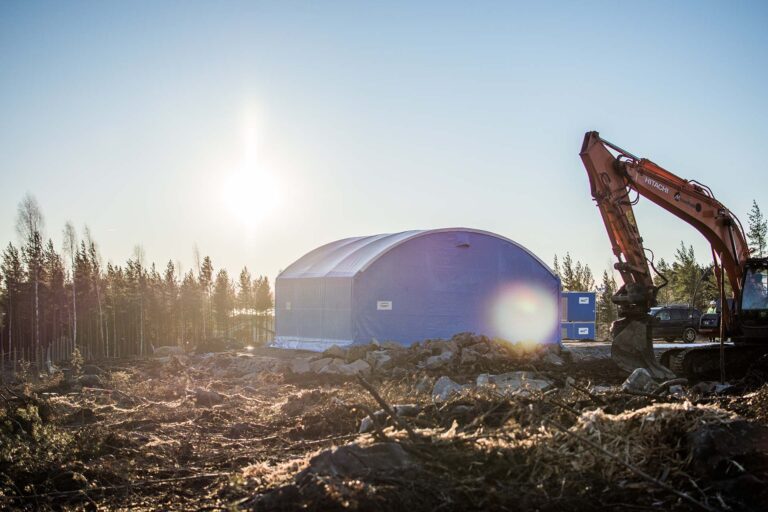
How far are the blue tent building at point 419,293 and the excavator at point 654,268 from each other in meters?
11.4

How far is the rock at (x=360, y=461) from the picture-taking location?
5.02 meters

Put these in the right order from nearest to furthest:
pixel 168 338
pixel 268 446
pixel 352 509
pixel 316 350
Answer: pixel 352 509 < pixel 268 446 < pixel 316 350 < pixel 168 338

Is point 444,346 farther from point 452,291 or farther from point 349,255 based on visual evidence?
point 349,255

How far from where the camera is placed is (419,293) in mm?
27984

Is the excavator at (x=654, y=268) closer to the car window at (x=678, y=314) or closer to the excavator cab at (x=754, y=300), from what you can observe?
the excavator cab at (x=754, y=300)

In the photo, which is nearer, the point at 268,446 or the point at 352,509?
the point at 352,509

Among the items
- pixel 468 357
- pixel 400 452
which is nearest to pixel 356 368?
pixel 468 357

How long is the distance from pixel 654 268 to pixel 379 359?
8.07 m

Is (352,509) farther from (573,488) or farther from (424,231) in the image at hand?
(424,231)

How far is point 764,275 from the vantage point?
593 inches

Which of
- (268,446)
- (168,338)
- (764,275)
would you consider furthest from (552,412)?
(168,338)

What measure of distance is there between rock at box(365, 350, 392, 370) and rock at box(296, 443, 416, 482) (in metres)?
14.1

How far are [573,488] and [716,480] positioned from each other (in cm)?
101

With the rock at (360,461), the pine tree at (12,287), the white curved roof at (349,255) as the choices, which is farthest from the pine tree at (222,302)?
the rock at (360,461)
